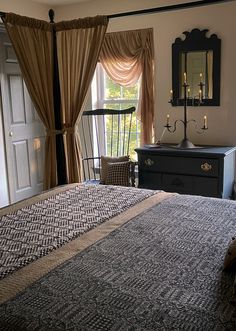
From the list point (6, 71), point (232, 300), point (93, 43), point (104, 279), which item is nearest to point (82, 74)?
point (93, 43)

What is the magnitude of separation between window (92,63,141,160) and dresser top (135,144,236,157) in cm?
73

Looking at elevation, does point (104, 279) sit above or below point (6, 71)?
below

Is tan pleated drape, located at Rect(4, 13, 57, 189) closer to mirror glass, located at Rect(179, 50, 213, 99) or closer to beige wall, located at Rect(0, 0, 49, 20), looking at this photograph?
beige wall, located at Rect(0, 0, 49, 20)

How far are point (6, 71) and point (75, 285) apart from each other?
354cm

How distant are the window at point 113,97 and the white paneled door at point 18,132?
86cm

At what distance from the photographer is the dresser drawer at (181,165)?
3.42 m

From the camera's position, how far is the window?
14.8 ft

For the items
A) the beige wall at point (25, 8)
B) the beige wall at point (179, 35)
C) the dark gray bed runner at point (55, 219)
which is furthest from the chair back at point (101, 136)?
the dark gray bed runner at point (55, 219)

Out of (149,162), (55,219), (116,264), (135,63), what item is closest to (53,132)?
(149,162)

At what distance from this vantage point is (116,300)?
127cm

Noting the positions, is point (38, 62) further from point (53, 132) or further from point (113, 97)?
point (113, 97)

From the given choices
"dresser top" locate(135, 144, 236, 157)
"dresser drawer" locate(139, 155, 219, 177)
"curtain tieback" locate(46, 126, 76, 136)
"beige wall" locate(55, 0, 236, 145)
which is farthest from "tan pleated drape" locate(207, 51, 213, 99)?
"curtain tieback" locate(46, 126, 76, 136)

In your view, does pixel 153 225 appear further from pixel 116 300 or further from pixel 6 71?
pixel 6 71

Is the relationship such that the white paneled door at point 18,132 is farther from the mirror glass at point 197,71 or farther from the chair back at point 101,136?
the mirror glass at point 197,71
